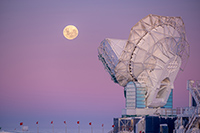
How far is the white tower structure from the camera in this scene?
84.9 meters

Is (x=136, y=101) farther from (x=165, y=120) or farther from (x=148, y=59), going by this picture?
(x=165, y=120)

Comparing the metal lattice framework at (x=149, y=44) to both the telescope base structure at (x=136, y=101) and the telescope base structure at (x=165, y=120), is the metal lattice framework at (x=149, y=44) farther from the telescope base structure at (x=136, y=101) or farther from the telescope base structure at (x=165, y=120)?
the telescope base structure at (x=165, y=120)

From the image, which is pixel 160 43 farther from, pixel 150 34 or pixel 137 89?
pixel 137 89

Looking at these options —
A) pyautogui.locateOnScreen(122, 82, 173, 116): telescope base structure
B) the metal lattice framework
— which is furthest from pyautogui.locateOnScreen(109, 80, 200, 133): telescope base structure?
the metal lattice framework

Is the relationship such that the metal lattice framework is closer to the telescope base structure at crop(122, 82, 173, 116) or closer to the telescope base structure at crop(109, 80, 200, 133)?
the telescope base structure at crop(122, 82, 173, 116)

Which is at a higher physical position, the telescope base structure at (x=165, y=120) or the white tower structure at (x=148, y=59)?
the white tower structure at (x=148, y=59)

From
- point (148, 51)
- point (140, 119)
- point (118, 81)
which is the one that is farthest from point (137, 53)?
point (140, 119)

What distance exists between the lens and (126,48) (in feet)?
280

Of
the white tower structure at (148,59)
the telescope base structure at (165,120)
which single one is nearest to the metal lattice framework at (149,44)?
the white tower structure at (148,59)

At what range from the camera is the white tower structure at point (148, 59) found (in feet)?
278

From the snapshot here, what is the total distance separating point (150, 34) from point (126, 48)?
540 centimetres

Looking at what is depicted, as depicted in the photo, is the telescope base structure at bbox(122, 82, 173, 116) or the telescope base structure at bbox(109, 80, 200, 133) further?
the telescope base structure at bbox(122, 82, 173, 116)

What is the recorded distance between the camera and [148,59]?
281 feet

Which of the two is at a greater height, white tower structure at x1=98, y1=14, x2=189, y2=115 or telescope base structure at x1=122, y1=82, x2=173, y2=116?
white tower structure at x1=98, y1=14, x2=189, y2=115
